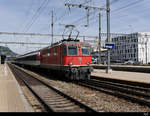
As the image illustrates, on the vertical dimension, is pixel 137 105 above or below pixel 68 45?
below

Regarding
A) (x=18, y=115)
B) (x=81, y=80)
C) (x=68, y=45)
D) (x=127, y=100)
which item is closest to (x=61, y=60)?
(x=68, y=45)

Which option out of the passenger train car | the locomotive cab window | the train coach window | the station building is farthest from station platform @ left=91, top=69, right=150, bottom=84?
the station building

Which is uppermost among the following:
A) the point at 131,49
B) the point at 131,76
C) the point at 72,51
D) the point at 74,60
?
the point at 131,49

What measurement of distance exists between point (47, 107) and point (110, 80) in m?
Result: 8.55

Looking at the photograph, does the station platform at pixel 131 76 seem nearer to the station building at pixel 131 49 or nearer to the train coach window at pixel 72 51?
the train coach window at pixel 72 51

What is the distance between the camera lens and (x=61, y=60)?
50.9ft

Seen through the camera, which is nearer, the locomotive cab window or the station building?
the locomotive cab window

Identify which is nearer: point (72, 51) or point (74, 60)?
point (74, 60)

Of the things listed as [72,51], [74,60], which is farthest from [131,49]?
[74,60]

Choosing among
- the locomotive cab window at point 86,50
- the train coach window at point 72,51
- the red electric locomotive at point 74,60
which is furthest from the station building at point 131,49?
the train coach window at point 72,51

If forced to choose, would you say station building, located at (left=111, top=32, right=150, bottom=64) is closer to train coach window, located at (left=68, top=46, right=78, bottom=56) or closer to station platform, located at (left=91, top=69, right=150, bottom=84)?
station platform, located at (left=91, top=69, right=150, bottom=84)

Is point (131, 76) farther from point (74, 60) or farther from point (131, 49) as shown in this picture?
point (131, 49)

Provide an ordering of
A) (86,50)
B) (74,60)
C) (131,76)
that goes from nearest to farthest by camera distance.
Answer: (74,60) → (86,50) → (131,76)

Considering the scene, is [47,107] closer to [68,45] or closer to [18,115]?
[18,115]
